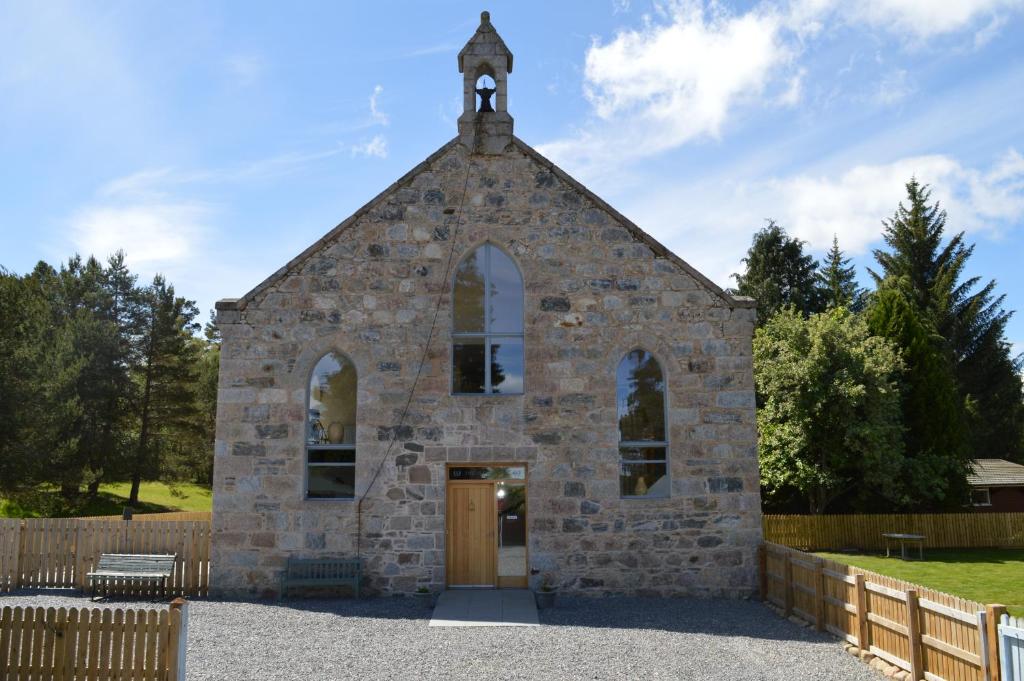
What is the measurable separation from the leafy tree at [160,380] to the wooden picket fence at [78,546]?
24164 millimetres

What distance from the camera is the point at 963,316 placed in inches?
1542

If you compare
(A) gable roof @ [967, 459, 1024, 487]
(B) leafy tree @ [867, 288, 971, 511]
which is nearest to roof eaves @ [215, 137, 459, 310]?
(B) leafy tree @ [867, 288, 971, 511]

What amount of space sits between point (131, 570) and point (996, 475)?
3392 cm

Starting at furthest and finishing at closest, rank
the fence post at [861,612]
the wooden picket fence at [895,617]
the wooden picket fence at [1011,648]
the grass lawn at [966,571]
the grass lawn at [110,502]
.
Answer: the grass lawn at [110,502] < the grass lawn at [966,571] < the fence post at [861,612] < the wooden picket fence at [895,617] < the wooden picket fence at [1011,648]

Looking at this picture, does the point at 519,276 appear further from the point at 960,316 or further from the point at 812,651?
the point at 960,316

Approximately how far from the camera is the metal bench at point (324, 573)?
1385 centimetres

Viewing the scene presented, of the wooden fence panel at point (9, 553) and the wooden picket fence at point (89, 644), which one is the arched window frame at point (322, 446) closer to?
the wooden fence panel at point (9, 553)

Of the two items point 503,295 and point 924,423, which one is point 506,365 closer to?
point 503,295

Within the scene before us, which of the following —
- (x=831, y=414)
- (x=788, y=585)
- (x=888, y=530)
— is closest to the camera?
(x=788, y=585)

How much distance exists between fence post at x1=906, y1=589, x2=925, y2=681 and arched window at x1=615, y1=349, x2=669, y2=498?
591 cm

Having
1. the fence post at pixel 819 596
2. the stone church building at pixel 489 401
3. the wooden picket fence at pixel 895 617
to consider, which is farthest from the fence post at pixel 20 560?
the fence post at pixel 819 596

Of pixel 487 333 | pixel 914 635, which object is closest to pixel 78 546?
pixel 487 333

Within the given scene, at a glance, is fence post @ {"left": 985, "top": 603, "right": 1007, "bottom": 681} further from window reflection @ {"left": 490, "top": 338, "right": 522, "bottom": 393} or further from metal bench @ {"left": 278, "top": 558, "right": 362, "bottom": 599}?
metal bench @ {"left": 278, "top": 558, "right": 362, "bottom": 599}

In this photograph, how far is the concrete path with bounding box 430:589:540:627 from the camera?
1199cm
